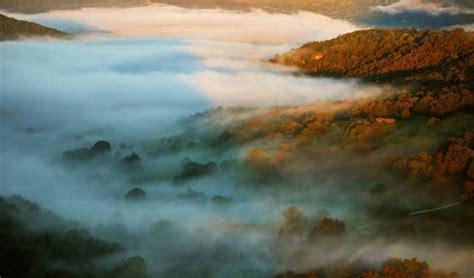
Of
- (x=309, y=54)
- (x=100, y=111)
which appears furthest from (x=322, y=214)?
(x=100, y=111)

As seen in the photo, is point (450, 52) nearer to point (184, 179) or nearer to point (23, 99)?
point (184, 179)

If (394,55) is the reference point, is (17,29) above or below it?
above

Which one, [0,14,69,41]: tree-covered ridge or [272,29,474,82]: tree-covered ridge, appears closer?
[272,29,474,82]: tree-covered ridge

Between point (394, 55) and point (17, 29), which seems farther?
point (17, 29)
